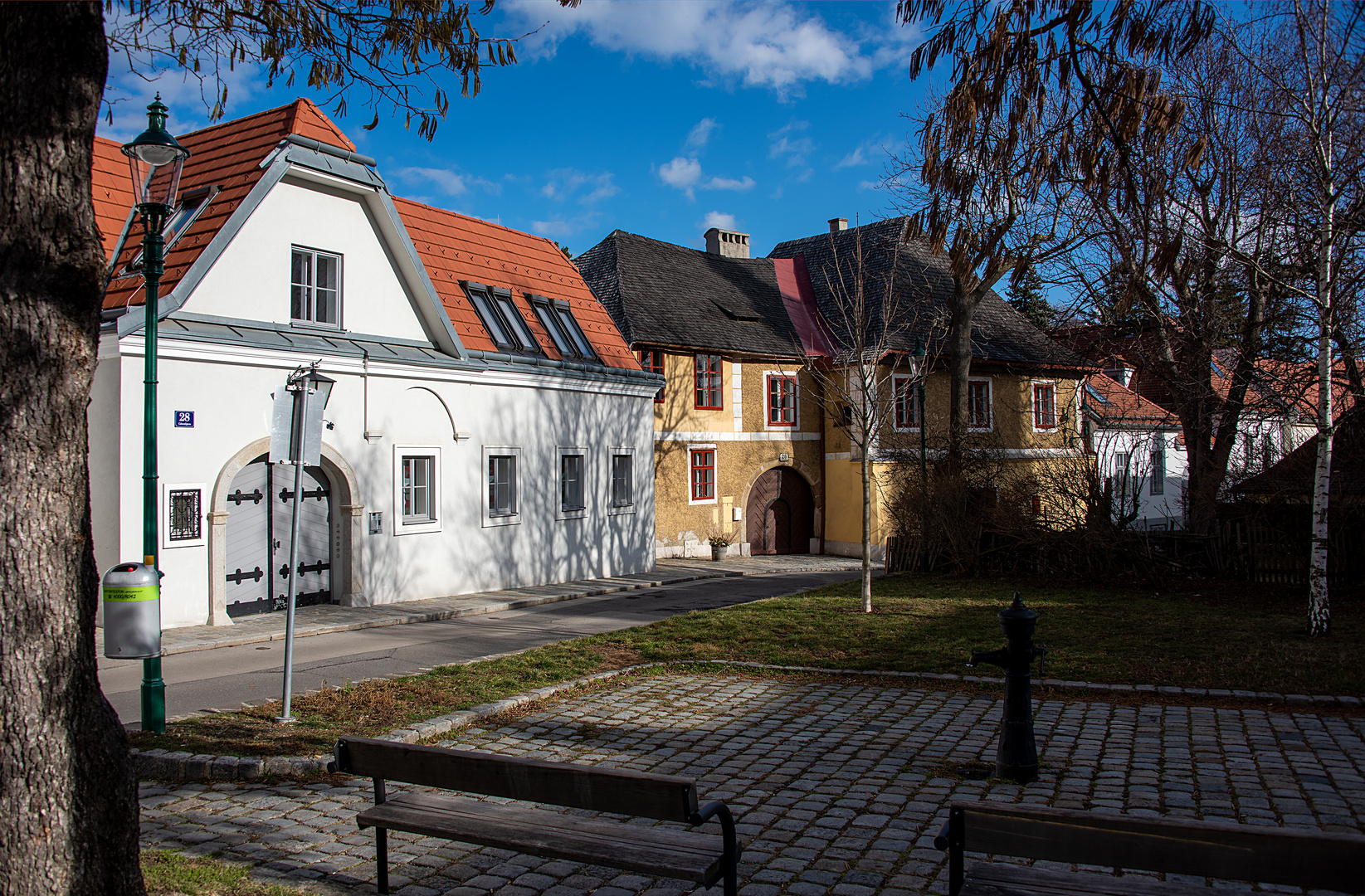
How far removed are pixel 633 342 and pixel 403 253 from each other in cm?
1014

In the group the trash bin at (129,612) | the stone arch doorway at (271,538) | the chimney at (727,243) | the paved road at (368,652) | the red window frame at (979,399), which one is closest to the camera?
the trash bin at (129,612)

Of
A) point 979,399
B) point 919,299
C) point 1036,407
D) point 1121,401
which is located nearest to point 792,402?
point 919,299

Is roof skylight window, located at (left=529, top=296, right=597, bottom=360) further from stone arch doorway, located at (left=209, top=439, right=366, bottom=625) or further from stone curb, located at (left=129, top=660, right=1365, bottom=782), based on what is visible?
stone curb, located at (left=129, top=660, right=1365, bottom=782)

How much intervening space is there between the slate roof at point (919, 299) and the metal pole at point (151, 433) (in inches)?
929

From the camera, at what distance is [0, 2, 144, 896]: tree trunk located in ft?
11.2

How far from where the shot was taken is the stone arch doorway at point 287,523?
13.4 m

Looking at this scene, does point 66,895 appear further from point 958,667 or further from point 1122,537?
point 1122,537

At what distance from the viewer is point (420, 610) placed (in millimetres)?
15375

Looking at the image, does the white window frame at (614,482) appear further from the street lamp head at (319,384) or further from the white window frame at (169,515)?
the street lamp head at (319,384)

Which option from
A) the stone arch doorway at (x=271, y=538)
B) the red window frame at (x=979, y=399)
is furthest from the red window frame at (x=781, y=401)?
the stone arch doorway at (x=271, y=538)

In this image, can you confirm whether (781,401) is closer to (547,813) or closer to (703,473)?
(703,473)

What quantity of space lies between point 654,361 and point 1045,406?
14260mm

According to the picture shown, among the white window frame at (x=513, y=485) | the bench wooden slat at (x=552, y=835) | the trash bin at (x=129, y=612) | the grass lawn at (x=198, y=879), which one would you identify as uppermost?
the white window frame at (x=513, y=485)

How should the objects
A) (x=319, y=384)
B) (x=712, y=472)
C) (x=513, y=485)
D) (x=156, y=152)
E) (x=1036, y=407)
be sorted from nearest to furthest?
(x=156, y=152)
(x=319, y=384)
(x=513, y=485)
(x=712, y=472)
(x=1036, y=407)
